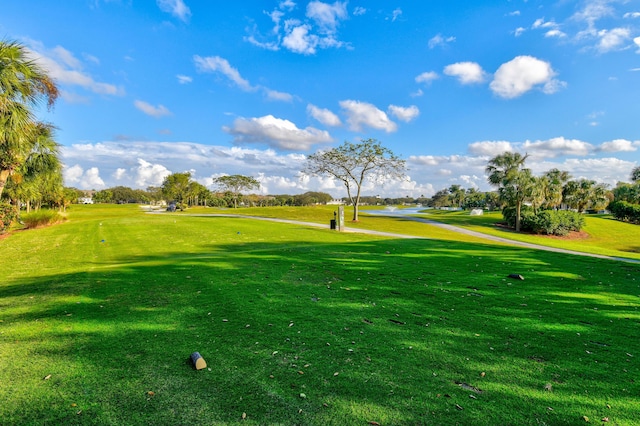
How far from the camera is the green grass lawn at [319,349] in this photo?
10.2 feet

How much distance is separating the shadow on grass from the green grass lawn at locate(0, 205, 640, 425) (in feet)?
0.07

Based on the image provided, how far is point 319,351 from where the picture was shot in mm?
4309

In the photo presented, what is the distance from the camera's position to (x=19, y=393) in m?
3.22

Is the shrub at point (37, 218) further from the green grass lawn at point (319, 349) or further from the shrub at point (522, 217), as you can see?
the shrub at point (522, 217)

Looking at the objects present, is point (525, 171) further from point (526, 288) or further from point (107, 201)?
point (107, 201)

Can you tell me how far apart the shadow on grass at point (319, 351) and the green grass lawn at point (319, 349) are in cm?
2

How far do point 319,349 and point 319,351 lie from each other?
59 millimetres

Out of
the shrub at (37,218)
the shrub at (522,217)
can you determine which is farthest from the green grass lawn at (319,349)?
the shrub at (522,217)

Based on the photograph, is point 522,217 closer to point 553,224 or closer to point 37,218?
point 553,224

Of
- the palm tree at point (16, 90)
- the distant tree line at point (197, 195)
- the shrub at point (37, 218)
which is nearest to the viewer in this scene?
the palm tree at point (16, 90)

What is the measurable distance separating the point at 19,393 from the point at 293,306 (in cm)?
406

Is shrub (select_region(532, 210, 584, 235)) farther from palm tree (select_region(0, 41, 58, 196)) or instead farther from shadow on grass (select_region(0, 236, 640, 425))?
palm tree (select_region(0, 41, 58, 196))

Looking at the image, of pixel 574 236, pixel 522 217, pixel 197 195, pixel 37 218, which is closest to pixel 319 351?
pixel 37 218

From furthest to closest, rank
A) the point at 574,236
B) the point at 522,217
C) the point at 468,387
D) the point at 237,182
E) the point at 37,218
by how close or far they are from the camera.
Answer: the point at 237,182
the point at 522,217
the point at 574,236
the point at 37,218
the point at 468,387
